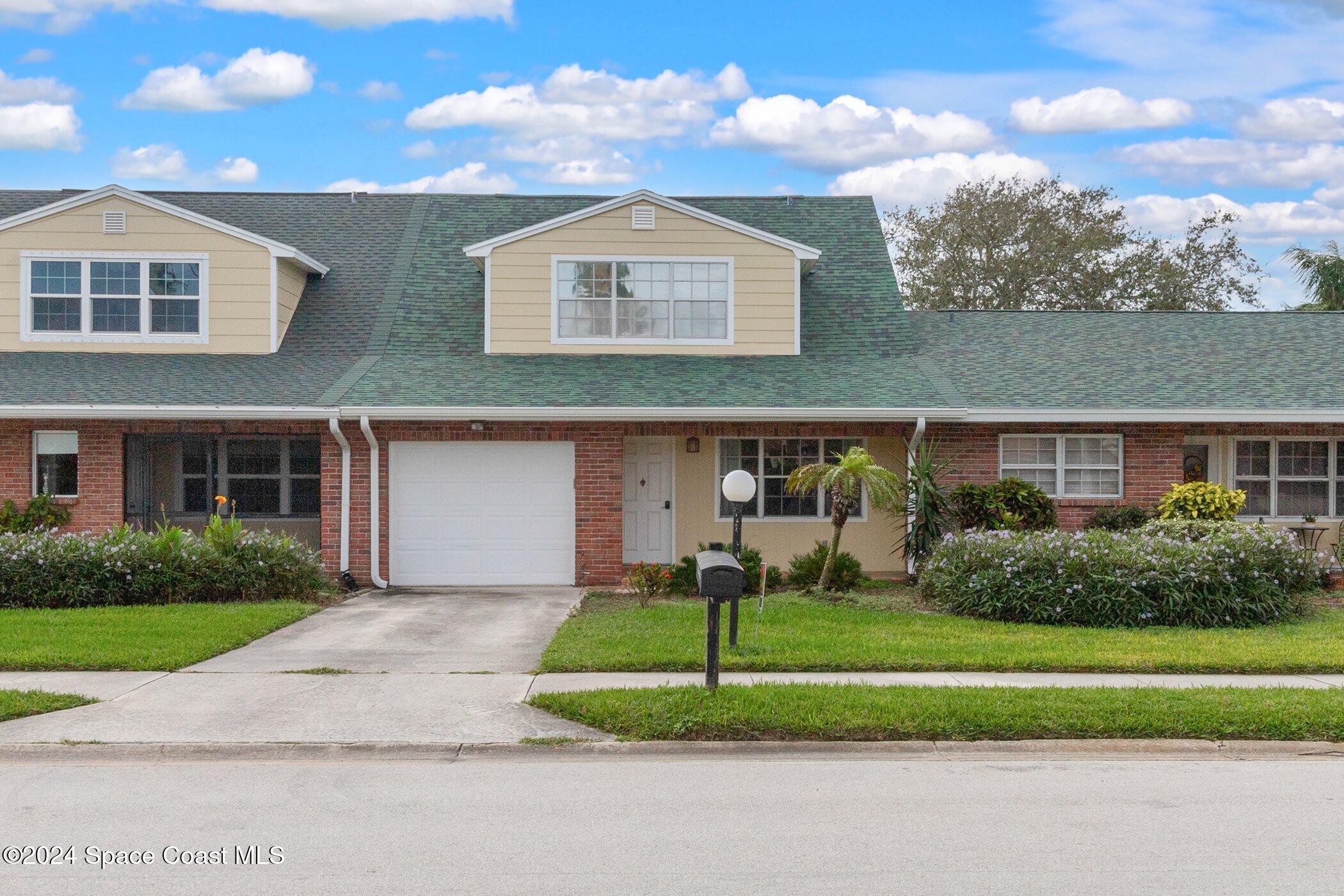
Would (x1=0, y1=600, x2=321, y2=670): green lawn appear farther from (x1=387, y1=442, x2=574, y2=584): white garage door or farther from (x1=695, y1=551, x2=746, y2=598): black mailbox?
(x1=695, y1=551, x2=746, y2=598): black mailbox

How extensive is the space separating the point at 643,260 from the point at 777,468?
3.67 meters

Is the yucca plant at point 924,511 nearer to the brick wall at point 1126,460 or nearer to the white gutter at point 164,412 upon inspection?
the brick wall at point 1126,460

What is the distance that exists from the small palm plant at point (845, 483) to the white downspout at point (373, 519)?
18.7ft

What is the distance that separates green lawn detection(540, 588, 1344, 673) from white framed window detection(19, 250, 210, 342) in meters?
8.49

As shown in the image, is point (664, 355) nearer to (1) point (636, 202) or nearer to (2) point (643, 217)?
(2) point (643, 217)

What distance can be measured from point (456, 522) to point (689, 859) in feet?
37.8

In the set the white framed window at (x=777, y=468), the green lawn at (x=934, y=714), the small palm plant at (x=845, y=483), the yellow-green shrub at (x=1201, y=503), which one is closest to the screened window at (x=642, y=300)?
the white framed window at (x=777, y=468)

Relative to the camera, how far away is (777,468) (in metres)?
17.4

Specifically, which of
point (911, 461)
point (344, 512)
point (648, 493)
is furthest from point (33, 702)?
point (911, 461)

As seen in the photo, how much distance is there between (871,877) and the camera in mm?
5340

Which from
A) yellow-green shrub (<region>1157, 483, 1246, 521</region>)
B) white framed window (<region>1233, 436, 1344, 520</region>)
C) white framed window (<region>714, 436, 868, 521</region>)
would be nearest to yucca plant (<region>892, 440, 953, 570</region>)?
white framed window (<region>714, 436, 868, 521</region>)

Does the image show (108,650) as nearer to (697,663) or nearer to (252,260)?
(697,663)

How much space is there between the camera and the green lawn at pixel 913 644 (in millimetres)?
10062

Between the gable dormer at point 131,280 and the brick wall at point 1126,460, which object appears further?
the gable dormer at point 131,280
